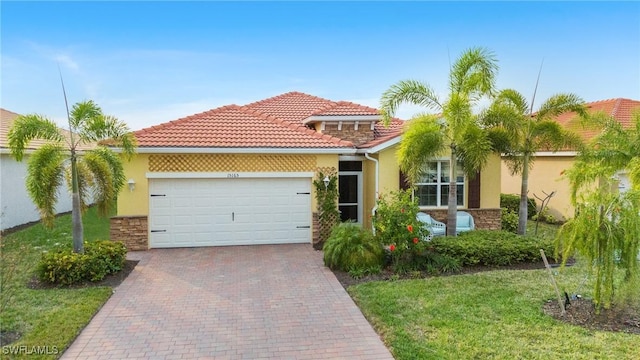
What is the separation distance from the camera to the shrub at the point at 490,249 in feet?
34.6

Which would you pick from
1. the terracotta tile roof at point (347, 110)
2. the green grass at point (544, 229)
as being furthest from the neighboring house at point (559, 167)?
the terracotta tile roof at point (347, 110)

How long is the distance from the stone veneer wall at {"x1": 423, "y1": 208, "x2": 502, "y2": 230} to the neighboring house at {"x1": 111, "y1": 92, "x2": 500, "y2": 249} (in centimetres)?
4

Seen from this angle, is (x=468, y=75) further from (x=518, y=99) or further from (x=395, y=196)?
(x=395, y=196)

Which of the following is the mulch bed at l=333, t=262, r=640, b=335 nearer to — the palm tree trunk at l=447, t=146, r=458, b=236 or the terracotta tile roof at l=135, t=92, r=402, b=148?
the palm tree trunk at l=447, t=146, r=458, b=236

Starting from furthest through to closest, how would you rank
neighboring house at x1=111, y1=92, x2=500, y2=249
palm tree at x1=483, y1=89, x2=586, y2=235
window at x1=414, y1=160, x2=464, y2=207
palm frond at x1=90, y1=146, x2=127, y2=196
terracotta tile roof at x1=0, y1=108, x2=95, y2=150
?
terracotta tile roof at x1=0, y1=108, x2=95, y2=150 < window at x1=414, y1=160, x2=464, y2=207 < neighboring house at x1=111, y1=92, x2=500, y2=249 < palm tree at x1=483, y1=89, x2=586, y2=235 < palm frond at x1=90, y1=146, x2=127, y2=196

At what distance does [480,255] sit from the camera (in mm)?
10578

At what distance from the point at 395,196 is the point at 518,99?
475 centimetres

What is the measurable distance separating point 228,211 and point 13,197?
30.4ft

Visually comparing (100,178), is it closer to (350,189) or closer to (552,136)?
(350,189)

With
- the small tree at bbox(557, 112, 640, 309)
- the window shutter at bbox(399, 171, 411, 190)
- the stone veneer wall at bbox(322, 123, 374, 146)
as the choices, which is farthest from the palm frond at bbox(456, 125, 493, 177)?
the stone veneer wall at bbox(322, 123, 374, 146)

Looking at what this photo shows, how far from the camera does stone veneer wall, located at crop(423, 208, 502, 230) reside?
46.5ft

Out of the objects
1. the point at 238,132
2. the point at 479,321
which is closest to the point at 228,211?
the point at 238,132

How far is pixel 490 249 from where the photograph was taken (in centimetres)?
1066

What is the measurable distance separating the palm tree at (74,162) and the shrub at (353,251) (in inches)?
218
